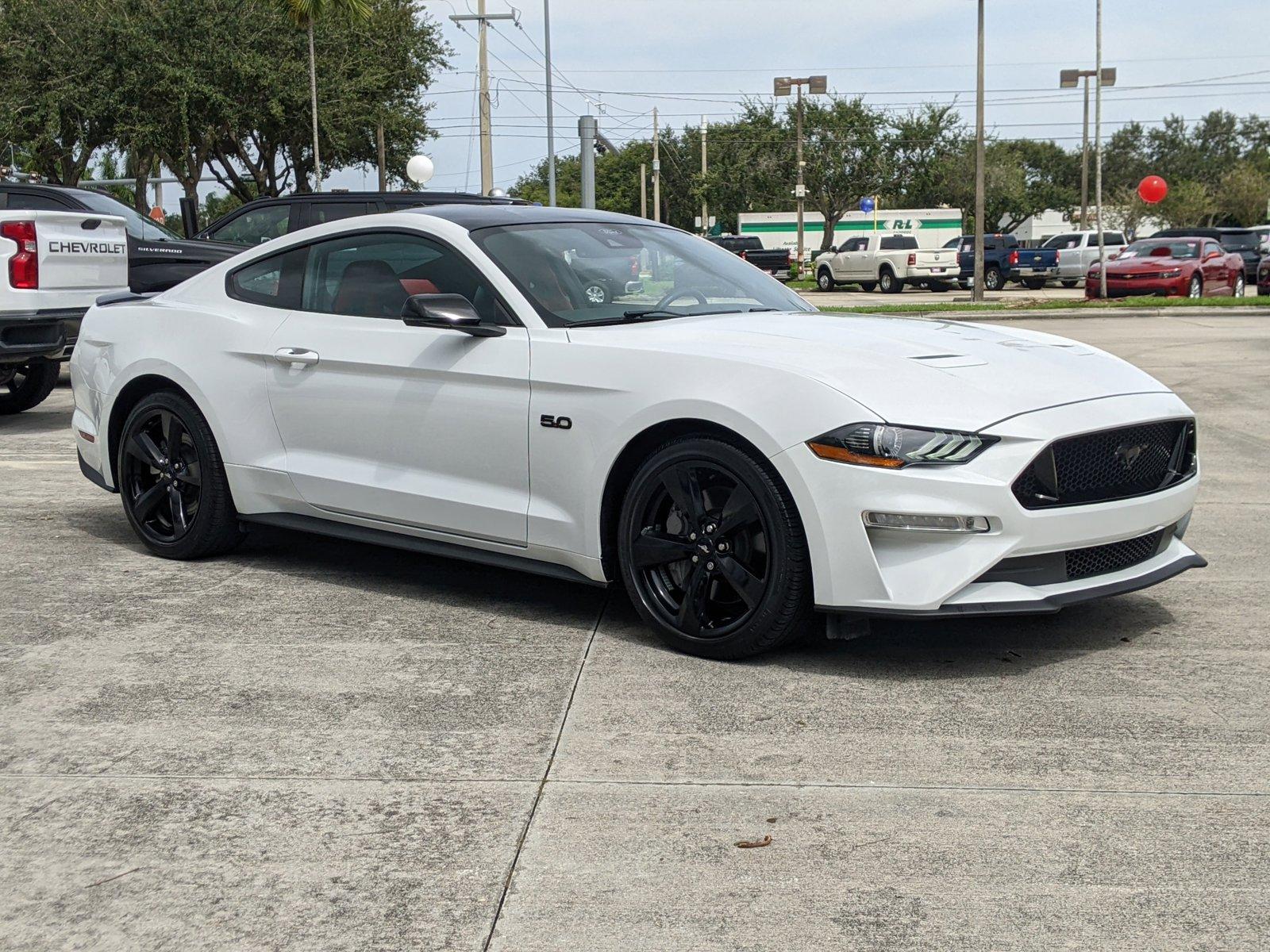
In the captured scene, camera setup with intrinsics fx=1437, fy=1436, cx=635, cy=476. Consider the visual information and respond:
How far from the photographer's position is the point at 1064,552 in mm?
4480

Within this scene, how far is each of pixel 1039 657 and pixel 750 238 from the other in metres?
47.1

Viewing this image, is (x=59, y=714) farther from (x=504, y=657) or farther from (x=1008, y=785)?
(x=1008, y=785)

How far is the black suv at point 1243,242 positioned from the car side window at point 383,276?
113 ft

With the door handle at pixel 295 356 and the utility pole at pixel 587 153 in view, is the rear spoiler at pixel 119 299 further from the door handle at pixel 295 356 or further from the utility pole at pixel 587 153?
the utility pole at pixel 587 153

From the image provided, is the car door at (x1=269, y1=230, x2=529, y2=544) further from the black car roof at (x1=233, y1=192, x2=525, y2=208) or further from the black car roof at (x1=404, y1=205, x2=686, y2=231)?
the black car roof at (x1=233, y1=192, x2=525, y2=208)

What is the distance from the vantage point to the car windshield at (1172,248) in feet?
99.5

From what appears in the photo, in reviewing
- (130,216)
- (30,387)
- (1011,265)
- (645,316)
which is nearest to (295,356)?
(645,316)

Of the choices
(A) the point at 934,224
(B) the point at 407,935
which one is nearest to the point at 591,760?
(B) the point at 407,935

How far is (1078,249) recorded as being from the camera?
133 feet

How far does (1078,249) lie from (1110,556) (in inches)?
1501

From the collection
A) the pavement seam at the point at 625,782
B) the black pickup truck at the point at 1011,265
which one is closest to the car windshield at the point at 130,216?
the pavement seam at the point at 625,782

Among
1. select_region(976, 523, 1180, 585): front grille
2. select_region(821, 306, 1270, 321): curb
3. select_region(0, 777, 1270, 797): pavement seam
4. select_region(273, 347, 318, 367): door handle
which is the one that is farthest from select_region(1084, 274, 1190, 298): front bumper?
select_region(0, 777, 1270, 797): pavement seam

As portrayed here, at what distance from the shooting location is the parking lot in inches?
116

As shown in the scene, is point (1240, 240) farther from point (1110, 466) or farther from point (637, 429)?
point (637, 429)
